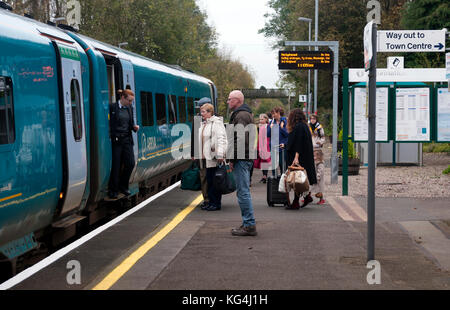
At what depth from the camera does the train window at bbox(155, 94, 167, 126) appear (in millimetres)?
15278

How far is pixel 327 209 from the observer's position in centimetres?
1154

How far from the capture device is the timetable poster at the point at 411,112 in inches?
662

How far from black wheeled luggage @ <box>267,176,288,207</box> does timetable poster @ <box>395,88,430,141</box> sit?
611 cm

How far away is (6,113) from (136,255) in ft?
6.76

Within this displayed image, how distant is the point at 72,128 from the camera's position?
27.6ft

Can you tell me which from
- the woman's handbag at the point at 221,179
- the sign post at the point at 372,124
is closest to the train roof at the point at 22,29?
the woman's handbag at the point at 221,179

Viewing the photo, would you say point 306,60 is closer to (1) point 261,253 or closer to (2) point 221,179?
(2) point 221,179

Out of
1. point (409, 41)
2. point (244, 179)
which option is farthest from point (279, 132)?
point (244, 179)

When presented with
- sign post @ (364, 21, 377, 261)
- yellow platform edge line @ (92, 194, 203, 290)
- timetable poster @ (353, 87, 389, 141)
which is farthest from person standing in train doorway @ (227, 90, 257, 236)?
timetable poster @ (353, 87, 389, 141)

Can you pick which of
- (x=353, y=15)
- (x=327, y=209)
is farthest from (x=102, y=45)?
(x=353, y=15)

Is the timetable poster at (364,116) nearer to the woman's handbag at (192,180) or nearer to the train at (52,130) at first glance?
the woman's handbag at (192,180)

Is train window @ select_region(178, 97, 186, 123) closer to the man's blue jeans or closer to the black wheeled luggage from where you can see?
the black wheeled luggage
